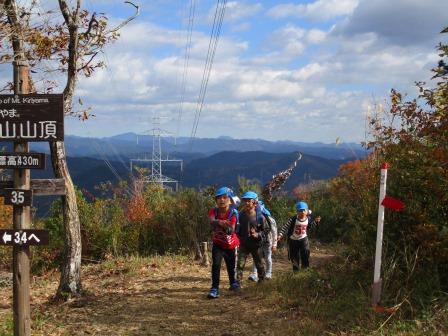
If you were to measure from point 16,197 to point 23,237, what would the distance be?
42 cm

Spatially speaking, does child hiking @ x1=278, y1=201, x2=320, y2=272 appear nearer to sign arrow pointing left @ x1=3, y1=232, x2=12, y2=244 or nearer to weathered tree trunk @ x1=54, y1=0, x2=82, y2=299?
weathered tree trunk @ x1=54, y1=0, x2=82, y2=299

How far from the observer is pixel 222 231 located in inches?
301

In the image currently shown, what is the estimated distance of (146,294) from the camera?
8.05 meters

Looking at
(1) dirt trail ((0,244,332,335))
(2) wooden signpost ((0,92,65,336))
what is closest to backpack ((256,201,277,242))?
(1) dirt trail ((0,244,332,335))

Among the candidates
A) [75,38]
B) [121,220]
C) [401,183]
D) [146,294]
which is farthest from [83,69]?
[121,220]

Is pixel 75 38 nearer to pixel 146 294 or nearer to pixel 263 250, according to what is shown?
pixel 146 294

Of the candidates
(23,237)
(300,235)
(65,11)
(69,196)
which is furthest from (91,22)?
(300,235)

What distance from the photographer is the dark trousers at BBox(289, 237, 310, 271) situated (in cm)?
927

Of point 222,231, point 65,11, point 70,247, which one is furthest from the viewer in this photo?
point 70,247

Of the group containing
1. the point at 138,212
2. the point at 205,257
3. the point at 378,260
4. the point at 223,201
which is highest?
the point at 223,201

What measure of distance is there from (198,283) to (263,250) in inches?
49.1

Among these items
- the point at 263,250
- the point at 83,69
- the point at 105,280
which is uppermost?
the point at 83,69

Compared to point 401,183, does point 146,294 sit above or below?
below

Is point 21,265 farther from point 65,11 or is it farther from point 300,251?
point 300,251
